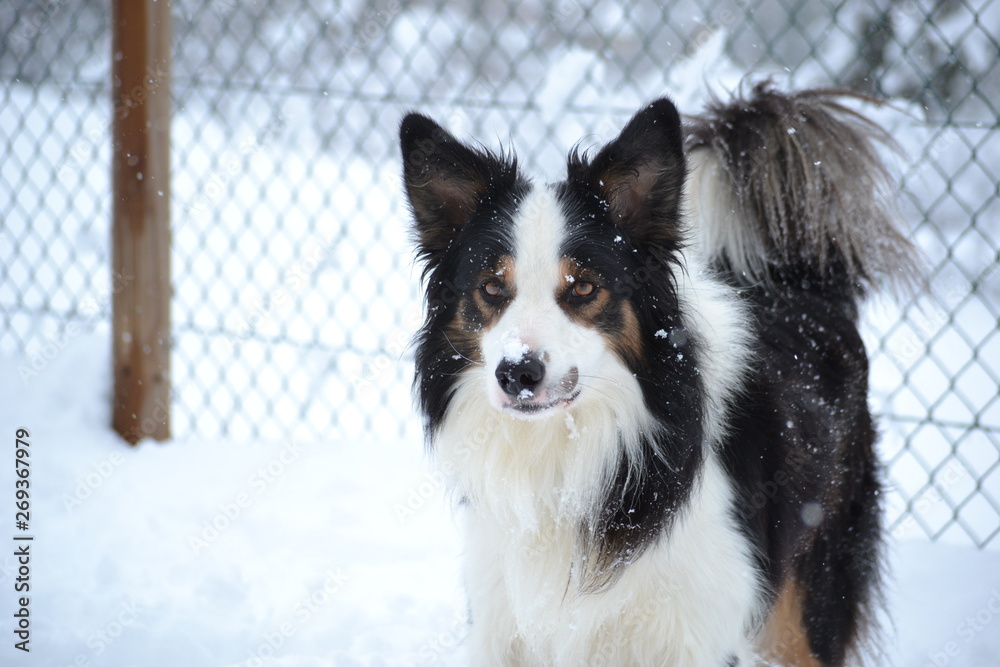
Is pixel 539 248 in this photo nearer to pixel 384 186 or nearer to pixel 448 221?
pixel 448 221

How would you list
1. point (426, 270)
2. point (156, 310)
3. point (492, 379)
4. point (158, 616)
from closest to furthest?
point (492, 379) < point (426, 270) < point (158, 616) < point (156, 310)

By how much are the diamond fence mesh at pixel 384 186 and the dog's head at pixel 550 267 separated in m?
0.31

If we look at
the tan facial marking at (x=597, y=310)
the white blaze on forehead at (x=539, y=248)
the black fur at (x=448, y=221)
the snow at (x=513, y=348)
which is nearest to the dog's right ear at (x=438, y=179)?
the black fur at (x=448, y=221)

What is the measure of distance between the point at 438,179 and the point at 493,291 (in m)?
0.33

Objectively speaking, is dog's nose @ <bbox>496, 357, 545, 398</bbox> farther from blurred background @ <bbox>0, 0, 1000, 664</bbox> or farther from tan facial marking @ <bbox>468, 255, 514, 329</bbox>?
blurred background @ <bbox>0, 0, 1000, 664</bbox>

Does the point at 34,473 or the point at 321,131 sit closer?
the point at 34,473

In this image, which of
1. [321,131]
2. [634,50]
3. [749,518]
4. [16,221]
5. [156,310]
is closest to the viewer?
[749,518]

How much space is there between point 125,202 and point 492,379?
7.56 feet

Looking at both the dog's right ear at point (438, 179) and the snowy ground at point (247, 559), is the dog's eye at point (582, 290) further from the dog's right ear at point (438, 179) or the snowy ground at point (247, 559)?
the snowy ground at point (247, 559)

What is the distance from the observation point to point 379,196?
6867 mm

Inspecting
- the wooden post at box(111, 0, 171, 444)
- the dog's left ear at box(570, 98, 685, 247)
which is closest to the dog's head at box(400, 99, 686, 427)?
the dog's left ear at box(570, 98, 685, 247)

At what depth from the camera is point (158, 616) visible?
91.3 inches

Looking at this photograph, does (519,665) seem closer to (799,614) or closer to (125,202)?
(799,614)

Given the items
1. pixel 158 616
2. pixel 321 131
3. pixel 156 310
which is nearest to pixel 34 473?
pixel 156 310
